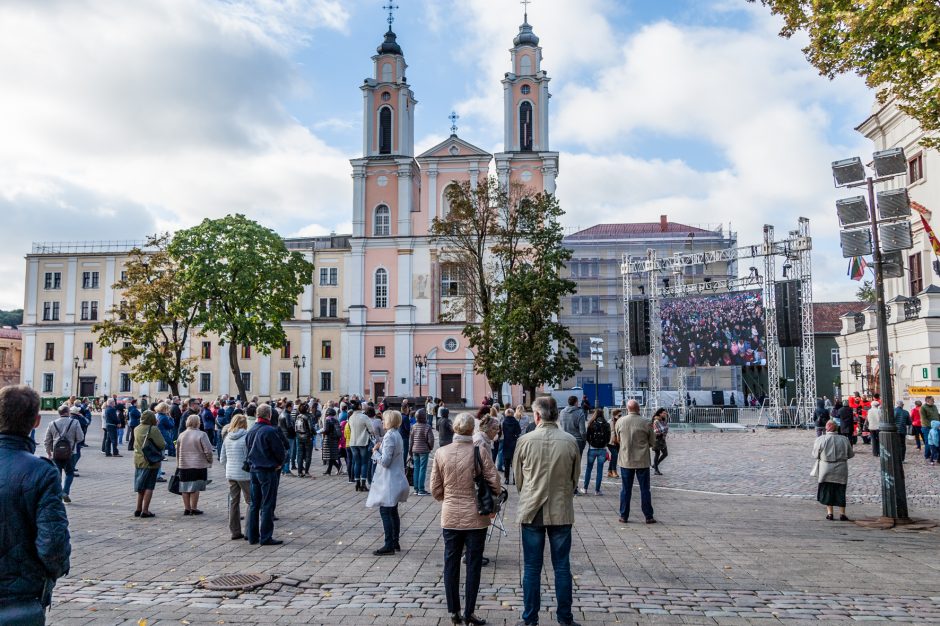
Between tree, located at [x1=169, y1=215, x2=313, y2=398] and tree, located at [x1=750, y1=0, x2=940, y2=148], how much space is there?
30.6 metres

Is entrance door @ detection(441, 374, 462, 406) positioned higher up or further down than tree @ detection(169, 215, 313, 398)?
further down

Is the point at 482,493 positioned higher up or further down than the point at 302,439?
higher up

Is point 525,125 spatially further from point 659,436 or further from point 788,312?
point 659,436

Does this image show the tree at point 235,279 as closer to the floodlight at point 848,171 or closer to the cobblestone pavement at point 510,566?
the cobblestone pavement at point 510,566

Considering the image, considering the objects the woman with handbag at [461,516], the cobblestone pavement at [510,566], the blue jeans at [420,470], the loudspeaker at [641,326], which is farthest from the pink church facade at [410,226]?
the woman with handbag at [461,516]

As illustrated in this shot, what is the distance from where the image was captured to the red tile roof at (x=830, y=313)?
2435 inches

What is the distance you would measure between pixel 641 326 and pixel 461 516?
35030 millimetres

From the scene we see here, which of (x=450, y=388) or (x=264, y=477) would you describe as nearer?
(x=264, y=477)

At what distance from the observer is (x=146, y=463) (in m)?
11.5

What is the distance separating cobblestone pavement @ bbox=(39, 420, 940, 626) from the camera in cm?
661

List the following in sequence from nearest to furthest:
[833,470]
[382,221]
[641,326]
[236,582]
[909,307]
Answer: [236,582] → [833,470] → [909,307] → [641,326] → [382,221]

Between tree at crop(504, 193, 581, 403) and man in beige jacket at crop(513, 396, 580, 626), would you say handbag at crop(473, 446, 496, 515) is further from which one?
tree at crop(504, 193, 581, 403)

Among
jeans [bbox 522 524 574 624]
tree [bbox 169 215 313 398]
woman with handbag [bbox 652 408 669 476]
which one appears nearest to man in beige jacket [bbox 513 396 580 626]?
jeans [bbox 522 524 574 624]

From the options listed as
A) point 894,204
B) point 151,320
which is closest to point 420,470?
point 894,204
